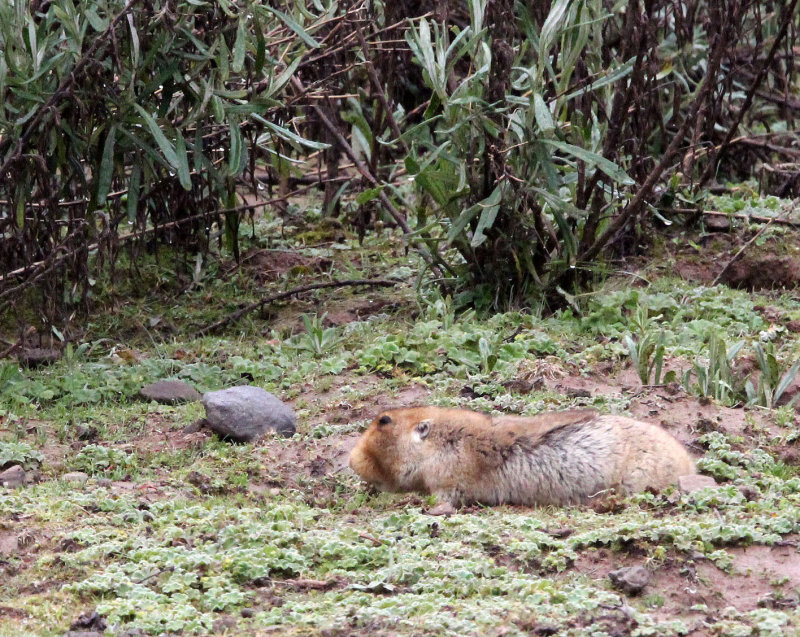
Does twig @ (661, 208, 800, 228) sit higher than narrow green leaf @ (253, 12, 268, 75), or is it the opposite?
narrow green leaf @ (253, 12, 268, 75)

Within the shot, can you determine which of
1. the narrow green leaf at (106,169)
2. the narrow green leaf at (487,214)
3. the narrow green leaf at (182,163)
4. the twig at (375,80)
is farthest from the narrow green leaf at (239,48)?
the narrow green leaf at (487,214)

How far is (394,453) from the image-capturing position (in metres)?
5.11

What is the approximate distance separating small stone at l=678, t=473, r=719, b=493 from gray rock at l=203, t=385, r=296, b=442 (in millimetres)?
2280

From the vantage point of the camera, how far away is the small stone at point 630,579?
3846 millimetres

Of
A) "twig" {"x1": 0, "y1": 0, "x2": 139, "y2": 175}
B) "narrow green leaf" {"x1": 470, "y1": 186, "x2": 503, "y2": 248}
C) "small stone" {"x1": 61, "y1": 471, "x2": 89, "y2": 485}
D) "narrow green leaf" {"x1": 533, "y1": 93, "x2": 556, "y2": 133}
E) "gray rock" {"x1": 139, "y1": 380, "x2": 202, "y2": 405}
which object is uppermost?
"twig" {"x1": 0, "y1": 0, "x2": 139, "y2": 175}

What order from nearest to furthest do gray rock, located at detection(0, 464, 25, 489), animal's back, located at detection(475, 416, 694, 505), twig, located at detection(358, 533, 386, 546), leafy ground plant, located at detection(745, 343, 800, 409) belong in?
twig, located at detection(358, 533, 386, 546)
animal's back, located at detection(475, 416, 694, 505)
gray rock, located at detection(0, 464, 25, 489)
leafy ground plant, located at detection(745, 343, 800, 409)

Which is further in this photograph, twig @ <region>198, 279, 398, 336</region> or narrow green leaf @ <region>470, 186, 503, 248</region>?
twig @ <region>198, 279, 398, 336</region>

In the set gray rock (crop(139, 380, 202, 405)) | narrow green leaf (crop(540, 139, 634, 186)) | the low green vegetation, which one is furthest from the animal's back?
gray rock (crop(139, 380, 202, 405))

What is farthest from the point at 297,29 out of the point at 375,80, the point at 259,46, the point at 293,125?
the point at 293,125

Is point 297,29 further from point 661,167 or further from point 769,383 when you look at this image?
point 769,383

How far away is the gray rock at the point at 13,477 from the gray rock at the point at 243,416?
107 cm

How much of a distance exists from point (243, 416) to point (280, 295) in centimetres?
301

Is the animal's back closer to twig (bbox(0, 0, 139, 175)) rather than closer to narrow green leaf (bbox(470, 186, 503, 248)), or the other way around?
narrow green leaf (bbox(470, 186, 503, 248))

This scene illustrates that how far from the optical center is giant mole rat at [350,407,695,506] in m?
4.83
